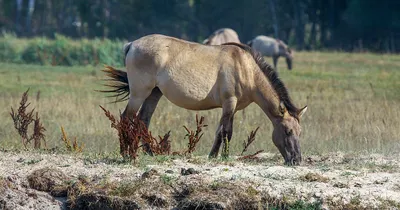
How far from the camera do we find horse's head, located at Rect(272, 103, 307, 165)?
36.3 ft

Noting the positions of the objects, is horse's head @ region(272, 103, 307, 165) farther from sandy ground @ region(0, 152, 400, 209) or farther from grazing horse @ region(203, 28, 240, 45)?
grazing horse @ region(203, 28, 240, 45)

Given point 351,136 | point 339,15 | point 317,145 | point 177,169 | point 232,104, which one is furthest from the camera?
point 339,15

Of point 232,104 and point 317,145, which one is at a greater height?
point 232,104

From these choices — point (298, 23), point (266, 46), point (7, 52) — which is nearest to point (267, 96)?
point (266, 46)

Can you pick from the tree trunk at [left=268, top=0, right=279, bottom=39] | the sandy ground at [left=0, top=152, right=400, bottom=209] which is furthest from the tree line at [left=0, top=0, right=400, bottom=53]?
the sandy ground at [left=0, top=152, right=400, bottom=209]

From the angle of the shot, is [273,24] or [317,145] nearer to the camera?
[317,145]

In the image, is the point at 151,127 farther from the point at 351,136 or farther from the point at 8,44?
the point at 8,44

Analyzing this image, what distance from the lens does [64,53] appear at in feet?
107

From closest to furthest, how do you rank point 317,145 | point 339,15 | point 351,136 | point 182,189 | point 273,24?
point 182,189
point 317,145
point 351,136
point 339,15
point 273,24

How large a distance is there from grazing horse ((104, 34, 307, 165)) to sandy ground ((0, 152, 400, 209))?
0.84 meters

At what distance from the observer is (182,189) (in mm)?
9141

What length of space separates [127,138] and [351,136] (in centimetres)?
501

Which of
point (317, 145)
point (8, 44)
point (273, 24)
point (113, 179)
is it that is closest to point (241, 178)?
point (113, 179)

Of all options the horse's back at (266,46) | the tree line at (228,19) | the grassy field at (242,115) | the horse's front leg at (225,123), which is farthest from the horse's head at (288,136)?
the tree line at (228,19)
